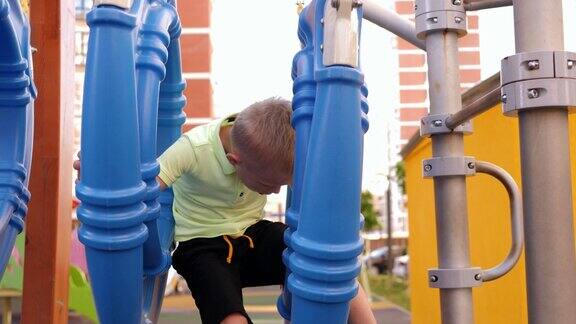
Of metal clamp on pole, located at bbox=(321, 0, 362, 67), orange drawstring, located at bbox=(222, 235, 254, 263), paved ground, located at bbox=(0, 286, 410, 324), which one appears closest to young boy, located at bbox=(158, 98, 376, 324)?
orange drawstring, located at bbox=(222, 235, 254, 263)

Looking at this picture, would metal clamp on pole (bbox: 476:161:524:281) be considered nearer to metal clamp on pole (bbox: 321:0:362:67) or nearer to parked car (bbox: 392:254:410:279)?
metal clamp on pole (bbox: 321:0:362:67)

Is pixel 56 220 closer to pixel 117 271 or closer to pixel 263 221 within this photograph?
pixel 263 221

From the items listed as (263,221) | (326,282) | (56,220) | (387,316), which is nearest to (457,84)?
(326,282)

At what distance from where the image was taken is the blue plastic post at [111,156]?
3.51ft

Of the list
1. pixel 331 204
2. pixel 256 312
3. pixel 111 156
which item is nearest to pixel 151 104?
pixel 111 156

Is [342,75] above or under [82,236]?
above

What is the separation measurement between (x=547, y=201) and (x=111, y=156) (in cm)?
59

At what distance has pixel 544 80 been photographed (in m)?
0.85

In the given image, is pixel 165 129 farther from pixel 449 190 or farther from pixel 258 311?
pixel 258 311

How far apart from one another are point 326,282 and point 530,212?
0.29 m

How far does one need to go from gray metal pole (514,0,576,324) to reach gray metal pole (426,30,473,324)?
388 millimetres

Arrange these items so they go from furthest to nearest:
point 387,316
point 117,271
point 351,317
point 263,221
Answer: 1. point 387,316
2. point 263,221
3. point 351,317
4. point 117,271

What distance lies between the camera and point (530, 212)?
0.86 m

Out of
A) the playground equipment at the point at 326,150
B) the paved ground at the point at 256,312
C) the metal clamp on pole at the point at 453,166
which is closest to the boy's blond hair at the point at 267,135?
the playground equipment at the point at 326,150
